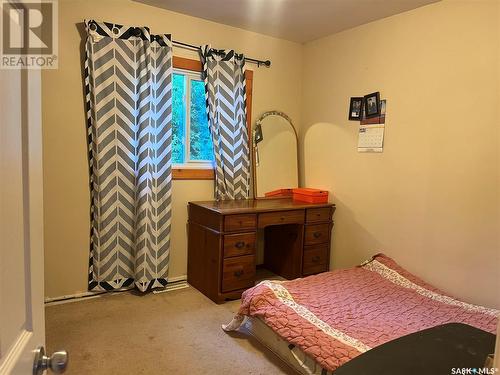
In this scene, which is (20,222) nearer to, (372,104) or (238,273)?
(238,273)

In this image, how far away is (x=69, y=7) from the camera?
2756mm

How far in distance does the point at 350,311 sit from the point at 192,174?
184cm

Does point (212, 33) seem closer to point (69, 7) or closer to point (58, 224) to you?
point (69, 7)

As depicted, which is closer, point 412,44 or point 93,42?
point 93,42

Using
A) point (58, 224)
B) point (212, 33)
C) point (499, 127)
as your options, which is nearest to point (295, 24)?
point (212, 33)

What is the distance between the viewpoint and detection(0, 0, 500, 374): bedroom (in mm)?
2447

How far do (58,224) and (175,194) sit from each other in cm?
98

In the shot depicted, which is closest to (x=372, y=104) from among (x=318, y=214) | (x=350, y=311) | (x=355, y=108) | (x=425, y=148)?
(x=355, y=108)

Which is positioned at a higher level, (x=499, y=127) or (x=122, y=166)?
(x=499, y=127)

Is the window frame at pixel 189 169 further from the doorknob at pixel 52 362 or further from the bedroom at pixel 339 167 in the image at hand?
the doorknob at pixel 52 362

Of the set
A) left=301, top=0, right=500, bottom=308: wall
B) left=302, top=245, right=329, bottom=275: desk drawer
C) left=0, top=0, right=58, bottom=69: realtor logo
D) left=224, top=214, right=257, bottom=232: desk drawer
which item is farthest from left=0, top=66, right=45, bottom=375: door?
left=302, top=245, right=329, bottom=275: desk drawer

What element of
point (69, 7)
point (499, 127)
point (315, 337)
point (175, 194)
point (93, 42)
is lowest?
point (315, 337)

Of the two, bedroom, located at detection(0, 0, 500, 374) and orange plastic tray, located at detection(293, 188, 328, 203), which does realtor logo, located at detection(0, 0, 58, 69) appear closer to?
bedroom, located at detection(0, 0, 500, 374)

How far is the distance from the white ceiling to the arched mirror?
34.8 inches
